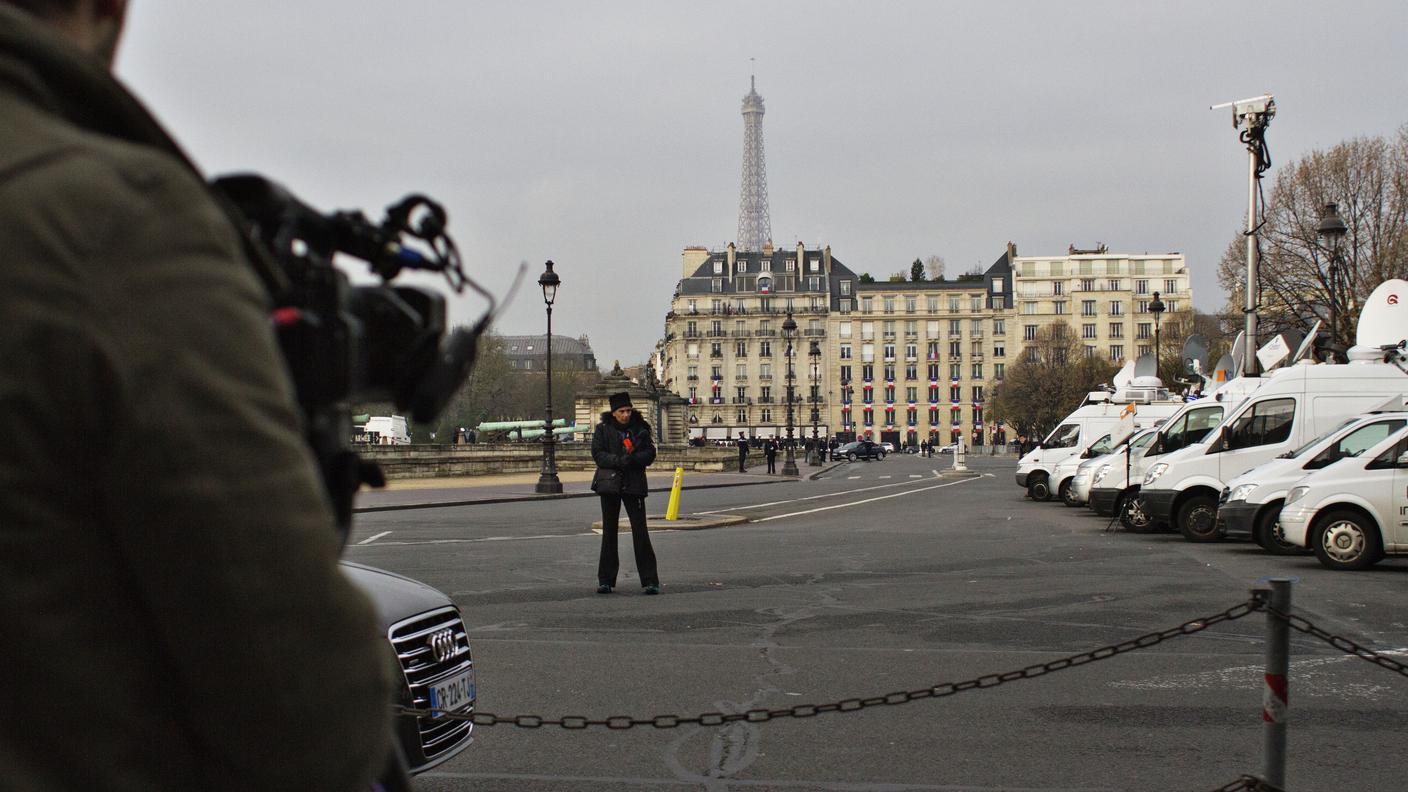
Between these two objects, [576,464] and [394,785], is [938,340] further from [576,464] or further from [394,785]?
[394,785]

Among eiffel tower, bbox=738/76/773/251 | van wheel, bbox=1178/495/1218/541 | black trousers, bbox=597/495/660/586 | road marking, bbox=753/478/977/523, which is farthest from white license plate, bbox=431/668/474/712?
eiffel tower, bbox=738/76/773/251

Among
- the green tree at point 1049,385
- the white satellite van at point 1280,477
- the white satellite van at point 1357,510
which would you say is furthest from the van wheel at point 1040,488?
the green tree at point 1049,385

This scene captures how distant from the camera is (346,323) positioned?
155 cm

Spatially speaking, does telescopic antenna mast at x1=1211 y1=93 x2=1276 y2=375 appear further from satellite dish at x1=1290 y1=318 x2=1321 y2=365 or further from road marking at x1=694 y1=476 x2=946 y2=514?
road marking at x1=694 y1=476 x2=946 y2=514

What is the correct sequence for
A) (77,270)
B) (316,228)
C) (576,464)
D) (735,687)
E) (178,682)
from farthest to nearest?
1. (576,464)
2. (735,687)
3. (316,228)
4. (178,682)
5. (77,270)

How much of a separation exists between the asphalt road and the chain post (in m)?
0.91

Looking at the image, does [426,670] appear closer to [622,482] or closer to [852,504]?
[622,482]

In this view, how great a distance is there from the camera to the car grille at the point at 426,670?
15.6ft

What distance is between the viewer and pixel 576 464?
60.5 m

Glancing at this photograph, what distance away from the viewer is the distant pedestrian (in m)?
12.5

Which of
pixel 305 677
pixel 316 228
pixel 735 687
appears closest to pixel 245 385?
pixel 305 677

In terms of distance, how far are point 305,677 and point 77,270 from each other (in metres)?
0.45

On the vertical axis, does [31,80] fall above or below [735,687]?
above

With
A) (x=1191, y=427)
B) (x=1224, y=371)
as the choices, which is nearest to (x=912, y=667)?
(x=1191, y=427)
